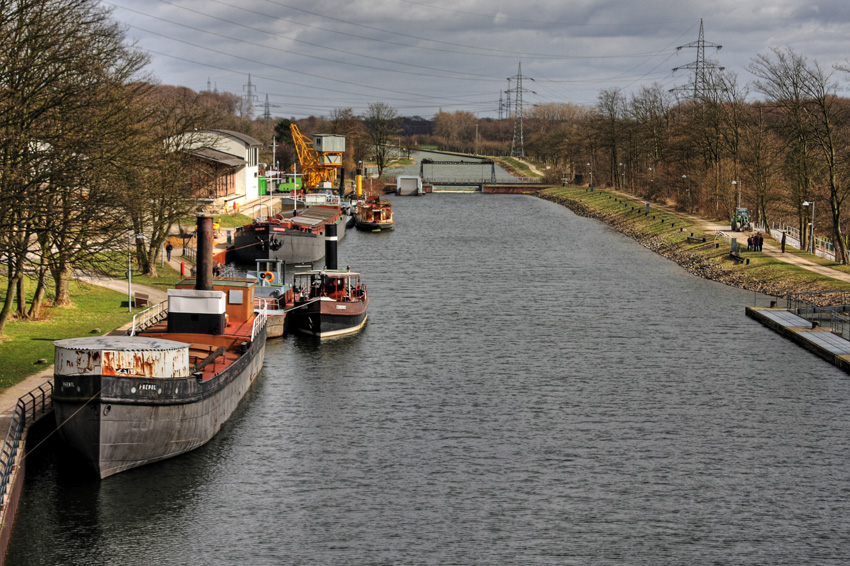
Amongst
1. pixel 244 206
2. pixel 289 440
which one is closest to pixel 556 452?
pixel 289 440

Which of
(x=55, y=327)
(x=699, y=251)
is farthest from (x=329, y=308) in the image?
(x=699, y=251)

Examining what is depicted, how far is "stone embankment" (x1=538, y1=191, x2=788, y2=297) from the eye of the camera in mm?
73688

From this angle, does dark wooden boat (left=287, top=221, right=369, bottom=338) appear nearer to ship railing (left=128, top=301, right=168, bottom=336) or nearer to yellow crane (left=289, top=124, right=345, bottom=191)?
ship railing (left=128, top=301, right=168, bottom=336)

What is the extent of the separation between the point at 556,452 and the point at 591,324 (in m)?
25.1

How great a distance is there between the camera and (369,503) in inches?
1241

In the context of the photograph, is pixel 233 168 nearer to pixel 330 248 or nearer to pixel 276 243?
pixel 276 243

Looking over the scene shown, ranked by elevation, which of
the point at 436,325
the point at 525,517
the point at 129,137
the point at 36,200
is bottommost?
the point at 525,517

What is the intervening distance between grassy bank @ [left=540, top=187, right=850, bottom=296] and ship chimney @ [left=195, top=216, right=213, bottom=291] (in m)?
42.4

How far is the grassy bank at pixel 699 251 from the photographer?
72.0m

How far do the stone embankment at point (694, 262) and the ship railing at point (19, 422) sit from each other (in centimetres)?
5297

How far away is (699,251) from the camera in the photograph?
92.4 metres

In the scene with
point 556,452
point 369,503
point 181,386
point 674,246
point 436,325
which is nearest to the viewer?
point 369,503

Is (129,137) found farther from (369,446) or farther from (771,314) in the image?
(771,314)

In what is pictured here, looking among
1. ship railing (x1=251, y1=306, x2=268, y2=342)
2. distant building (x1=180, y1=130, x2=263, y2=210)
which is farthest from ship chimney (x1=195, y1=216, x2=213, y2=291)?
distant building (x1=180, y1=130, x2=263, y2=210)
